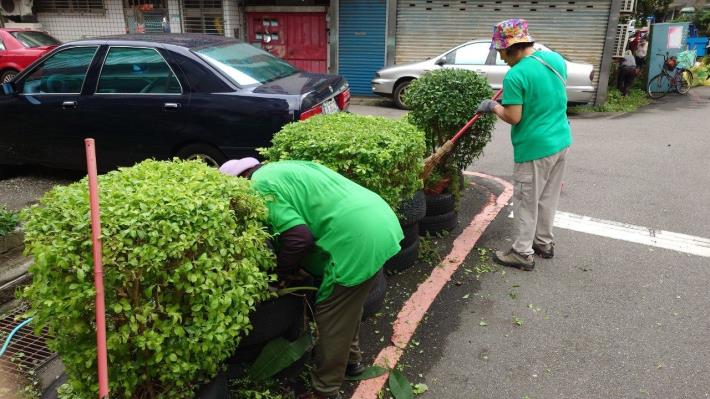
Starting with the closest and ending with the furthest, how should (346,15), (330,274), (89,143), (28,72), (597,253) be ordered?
(89,143) < (330,274) < (597,253) < (28,72) < (346,15)

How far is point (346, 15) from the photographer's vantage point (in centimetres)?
1409

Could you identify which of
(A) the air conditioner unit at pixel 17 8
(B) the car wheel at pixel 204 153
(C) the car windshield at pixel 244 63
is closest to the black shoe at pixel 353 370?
(B) the car wheel at pixel 204 153

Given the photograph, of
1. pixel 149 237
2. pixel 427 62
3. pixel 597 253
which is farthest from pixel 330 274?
pixel 427 62

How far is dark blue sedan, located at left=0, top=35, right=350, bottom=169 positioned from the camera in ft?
16.8

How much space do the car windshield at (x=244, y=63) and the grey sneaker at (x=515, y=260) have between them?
286 cm

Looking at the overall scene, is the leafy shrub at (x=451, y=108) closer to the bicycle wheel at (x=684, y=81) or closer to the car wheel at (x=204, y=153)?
the car wheel at (x=204, y=153)

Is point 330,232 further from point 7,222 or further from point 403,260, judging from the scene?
point 7,222

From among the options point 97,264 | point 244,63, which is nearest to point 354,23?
point 244,63

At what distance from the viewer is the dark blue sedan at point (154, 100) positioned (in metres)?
5.11

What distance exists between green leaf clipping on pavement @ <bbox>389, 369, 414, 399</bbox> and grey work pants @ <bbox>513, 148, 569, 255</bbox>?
5.84 feet

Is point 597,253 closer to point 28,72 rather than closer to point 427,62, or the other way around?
point 28,72

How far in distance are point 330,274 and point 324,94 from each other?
317 cm

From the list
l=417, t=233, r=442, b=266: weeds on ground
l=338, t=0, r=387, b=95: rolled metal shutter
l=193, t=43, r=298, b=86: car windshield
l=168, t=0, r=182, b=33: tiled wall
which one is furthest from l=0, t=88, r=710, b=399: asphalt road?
l=168, t=0, r=182, b=33: tiled wall

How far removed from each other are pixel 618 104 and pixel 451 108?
10.00 meters
